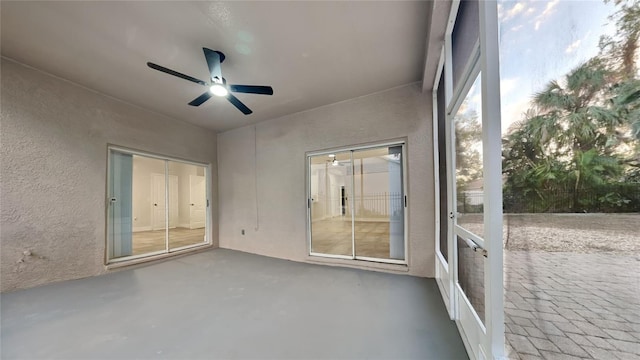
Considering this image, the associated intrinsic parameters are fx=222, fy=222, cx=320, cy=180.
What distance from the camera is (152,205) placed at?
496cm

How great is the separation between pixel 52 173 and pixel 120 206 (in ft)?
3.18

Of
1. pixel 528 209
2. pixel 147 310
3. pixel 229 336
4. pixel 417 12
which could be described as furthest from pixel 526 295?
pixel 147 310

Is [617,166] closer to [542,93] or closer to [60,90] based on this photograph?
[542,93]

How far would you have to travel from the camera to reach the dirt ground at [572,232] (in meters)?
0.79

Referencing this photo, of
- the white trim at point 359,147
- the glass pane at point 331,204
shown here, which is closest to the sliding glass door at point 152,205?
the glass pane at point 331,204

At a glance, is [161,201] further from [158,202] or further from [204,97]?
[204,97]

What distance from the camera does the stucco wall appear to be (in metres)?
3.23

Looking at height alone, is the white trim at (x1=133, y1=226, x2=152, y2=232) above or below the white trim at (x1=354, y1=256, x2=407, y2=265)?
above

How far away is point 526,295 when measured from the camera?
5.05 feet

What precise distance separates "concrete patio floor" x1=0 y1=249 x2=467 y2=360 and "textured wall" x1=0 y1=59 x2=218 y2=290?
1.18 ft

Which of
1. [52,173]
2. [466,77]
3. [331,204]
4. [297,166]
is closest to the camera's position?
[466,77]

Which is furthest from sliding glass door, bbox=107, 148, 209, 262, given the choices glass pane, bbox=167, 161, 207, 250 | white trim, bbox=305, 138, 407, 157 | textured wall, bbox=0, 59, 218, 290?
white trim, bbox=305, 138, 407, 157

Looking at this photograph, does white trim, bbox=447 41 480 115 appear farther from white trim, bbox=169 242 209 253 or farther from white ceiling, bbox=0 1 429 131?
white trim, bbox=169 242 209 253

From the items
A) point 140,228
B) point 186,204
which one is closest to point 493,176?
point 140,228
